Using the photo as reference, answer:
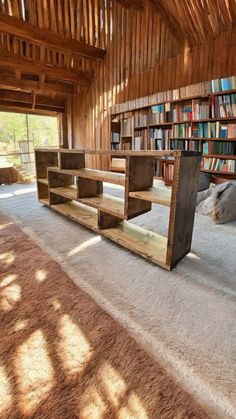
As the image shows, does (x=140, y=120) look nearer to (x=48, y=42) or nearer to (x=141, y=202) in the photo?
(x=48, y=42)

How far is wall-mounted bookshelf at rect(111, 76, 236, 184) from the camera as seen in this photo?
3418 millimetres

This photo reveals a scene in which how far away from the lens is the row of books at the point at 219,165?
352 cm

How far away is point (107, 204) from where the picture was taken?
2.12m

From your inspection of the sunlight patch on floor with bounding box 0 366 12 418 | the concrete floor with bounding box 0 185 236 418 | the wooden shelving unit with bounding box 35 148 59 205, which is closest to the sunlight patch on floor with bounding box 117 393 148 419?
the concrete floor with bounding box 0 185 236 418

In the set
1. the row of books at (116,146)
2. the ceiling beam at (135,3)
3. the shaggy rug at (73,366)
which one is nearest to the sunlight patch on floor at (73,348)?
the shaggy rug at (73,366)


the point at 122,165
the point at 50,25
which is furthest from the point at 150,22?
the point at 122,165

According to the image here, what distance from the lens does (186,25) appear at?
3736mm

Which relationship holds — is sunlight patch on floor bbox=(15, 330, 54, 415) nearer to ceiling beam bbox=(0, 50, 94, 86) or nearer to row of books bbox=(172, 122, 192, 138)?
row of books bbox=(172, 122, 192, 138)

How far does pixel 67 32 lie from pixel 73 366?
249 inches

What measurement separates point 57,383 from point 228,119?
3835mm

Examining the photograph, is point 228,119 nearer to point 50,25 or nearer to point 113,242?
point 113,242

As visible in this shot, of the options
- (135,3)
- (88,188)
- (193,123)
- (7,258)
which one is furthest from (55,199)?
(135,3)

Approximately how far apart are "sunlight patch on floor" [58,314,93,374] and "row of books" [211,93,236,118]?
362 centimetres

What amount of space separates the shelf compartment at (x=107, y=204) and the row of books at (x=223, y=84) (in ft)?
8.67
